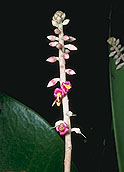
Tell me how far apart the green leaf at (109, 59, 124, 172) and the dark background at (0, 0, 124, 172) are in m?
0.23

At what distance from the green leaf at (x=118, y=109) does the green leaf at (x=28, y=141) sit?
97mm

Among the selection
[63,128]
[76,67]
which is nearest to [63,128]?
[63,128]

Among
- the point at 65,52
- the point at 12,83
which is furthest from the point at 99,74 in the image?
the point at 65,52

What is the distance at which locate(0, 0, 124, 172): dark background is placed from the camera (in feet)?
3.16

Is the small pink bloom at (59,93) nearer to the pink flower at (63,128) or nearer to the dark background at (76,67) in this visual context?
the pink flower at (63,128)

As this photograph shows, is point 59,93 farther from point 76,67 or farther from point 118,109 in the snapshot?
point 76,67

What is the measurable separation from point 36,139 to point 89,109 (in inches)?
17.8

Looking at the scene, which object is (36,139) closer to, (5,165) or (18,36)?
(5,165)

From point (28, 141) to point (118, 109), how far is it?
0.19 meters

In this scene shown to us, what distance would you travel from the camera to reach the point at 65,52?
51 centimetres

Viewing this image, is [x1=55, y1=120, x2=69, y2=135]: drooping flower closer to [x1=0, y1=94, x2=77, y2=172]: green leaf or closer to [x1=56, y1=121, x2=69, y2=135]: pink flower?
[x1=56, y1=121, x2=69, y2=135]: pink flower

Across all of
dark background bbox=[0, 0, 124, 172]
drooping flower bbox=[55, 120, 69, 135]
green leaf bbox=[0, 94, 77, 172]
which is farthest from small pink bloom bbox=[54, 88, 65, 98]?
dark background bbox=[0, 0, 124, 172]

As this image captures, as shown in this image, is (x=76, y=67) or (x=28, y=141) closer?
(x=28, y=141)

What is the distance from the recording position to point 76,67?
103 centimetres
